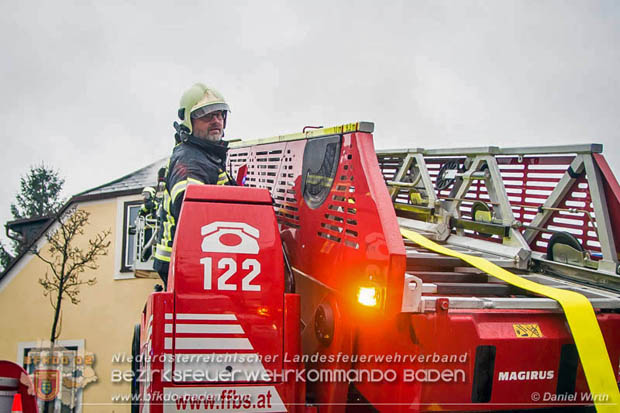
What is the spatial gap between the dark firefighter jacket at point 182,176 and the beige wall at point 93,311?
18.9 ft

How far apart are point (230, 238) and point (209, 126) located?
133cm

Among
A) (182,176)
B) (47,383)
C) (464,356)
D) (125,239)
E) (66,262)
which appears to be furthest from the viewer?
(125,239)

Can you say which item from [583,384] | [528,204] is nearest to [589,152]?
[528,204]

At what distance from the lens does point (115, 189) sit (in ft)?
30.5

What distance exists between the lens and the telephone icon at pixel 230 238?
2557 mm

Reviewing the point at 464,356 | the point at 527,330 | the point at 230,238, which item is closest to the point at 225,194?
the point at 230,238

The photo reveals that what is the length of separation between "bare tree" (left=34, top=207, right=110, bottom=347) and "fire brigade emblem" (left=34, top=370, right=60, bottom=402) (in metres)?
0.68

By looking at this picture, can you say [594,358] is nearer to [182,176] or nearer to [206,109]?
[182,176]

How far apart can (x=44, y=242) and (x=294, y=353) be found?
7.21 metres

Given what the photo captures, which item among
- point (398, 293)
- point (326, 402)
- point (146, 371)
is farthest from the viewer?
point (326, 402)

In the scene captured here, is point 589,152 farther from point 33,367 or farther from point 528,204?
point 33,367

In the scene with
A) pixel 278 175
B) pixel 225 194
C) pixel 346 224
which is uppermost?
pixel 278 175

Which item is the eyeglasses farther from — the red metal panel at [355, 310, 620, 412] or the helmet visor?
the red metal panel at [355, 310, 620, 412]

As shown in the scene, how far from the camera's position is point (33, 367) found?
26.9 feet
